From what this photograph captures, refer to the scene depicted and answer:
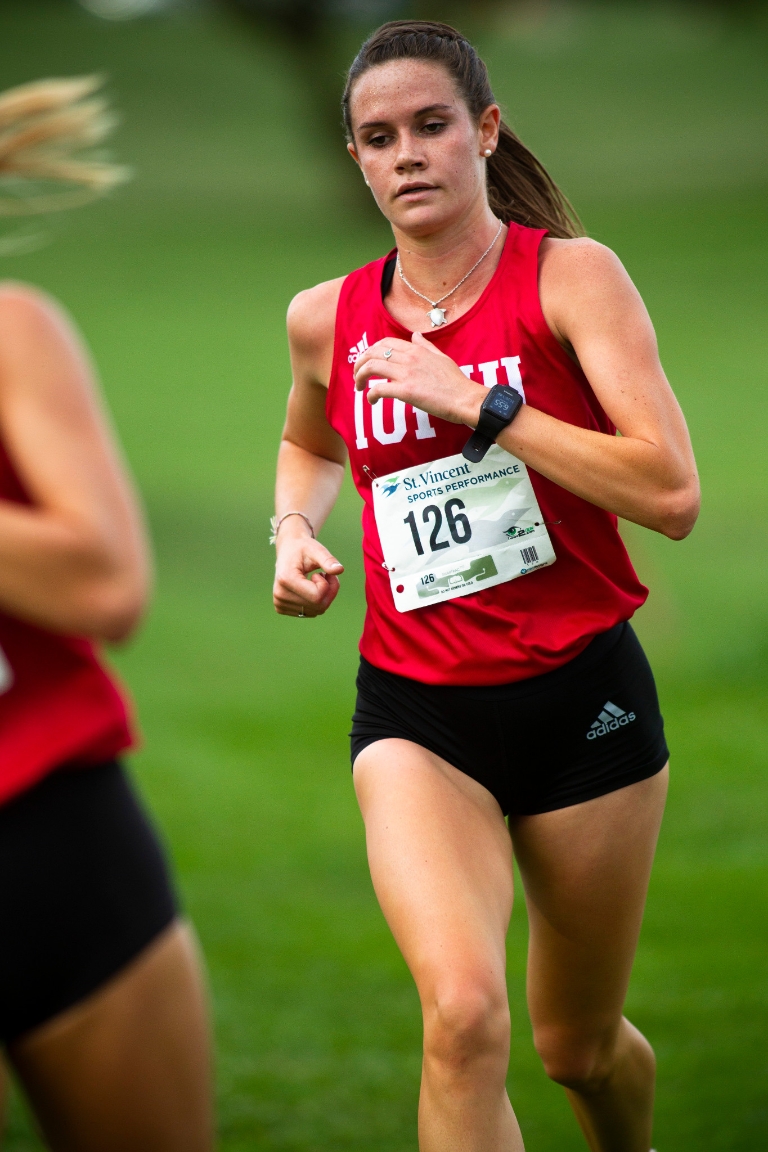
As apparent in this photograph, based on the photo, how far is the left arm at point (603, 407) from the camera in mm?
2621

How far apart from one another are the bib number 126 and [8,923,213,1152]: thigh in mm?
1113

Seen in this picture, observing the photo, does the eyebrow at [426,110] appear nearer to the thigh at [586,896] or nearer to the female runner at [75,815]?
the female runner at [75,815]

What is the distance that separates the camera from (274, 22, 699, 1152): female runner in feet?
8.66

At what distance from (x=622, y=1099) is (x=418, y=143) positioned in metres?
1.99

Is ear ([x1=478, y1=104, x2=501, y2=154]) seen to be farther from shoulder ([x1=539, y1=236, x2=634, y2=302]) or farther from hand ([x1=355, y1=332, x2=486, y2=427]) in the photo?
hand ([x1=355, y1=332, x2=486, y2=427])

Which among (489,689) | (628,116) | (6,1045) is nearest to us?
(6,1045)

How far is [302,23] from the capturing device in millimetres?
32750

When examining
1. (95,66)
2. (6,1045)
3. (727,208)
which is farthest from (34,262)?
(6,1045)

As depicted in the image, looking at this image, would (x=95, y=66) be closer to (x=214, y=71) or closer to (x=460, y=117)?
(x=214, y=71)

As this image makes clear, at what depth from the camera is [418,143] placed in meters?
2.78

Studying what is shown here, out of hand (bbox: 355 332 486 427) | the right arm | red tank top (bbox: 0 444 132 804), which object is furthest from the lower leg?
red tank top (bbox: 0 444 132 804)

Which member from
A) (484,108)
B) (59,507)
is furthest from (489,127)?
(59,507)

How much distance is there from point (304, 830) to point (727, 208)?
24140mm

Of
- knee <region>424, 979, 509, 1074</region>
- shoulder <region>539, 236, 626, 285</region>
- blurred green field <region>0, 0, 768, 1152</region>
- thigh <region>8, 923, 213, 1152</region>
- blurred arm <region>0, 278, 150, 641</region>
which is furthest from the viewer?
blurred green field <region>0, 0, 768, 1152</region>
